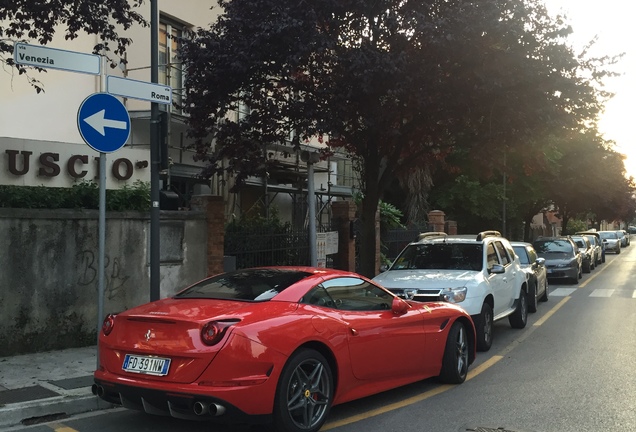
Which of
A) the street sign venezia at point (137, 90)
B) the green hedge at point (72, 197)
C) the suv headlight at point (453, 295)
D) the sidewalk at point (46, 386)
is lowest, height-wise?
the sidewalk at point (46, 386)

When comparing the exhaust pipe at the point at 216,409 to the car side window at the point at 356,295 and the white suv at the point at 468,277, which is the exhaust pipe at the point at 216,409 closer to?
the car side window at the point at 356,295

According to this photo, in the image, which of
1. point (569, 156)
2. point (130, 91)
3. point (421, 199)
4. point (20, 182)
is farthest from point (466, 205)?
point (130, 91)

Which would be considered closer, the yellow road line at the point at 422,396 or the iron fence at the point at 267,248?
the yellow road line at the point at 422,396

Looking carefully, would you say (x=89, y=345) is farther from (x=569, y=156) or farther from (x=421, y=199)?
(x=569, y=156)

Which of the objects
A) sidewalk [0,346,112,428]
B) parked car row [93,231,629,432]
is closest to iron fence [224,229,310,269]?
sidewalk [0,346,112,428]

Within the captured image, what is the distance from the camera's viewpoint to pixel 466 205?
96.9ft

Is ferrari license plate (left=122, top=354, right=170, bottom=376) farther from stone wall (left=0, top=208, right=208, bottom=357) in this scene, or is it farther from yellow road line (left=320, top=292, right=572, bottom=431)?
stone wall (left=0, top=208, right=208, bottom=357)

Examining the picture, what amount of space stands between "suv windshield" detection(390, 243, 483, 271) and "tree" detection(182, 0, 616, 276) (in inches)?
81.9

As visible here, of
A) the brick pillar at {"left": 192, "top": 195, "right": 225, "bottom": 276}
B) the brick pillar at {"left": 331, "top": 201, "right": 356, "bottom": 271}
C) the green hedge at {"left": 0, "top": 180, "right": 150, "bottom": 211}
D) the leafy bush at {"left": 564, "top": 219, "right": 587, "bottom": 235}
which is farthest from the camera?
the leafy bush at {"left": 564, "top": 219, "right": 587, "bottom": 235}

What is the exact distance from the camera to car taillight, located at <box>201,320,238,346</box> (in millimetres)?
4676

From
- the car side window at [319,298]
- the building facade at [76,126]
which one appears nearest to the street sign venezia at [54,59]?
the building facade at [76,126]

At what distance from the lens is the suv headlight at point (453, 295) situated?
879cm

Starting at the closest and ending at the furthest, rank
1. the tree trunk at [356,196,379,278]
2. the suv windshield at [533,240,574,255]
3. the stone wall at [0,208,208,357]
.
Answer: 1. the stone wall at [0,208,208,357]
2. the tree trunk at [356,196,379,278]
3. the suv windshield at [533,240,574,255]

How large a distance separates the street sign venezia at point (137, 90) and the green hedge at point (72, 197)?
249 centimetres
